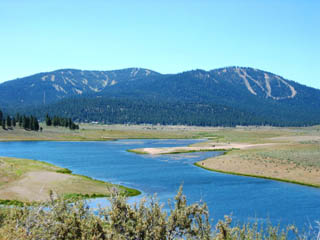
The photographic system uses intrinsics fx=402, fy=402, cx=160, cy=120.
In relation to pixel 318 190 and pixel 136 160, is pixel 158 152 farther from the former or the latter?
pixel 318 190

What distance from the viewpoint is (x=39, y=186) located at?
48.4 m

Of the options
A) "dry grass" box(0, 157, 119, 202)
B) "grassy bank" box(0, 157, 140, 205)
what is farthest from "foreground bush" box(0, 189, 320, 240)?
"dry grass" box(0, 157, 119, 202)

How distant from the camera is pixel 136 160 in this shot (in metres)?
83.4

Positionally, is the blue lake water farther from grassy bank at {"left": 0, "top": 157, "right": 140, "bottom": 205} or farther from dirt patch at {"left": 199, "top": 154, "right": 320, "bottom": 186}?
grassy bank at {"left": 0, "top": 157, "right": 140, "bottom": 205}

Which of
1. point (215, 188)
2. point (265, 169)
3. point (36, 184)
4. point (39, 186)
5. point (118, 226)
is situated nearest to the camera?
point (118, 226)

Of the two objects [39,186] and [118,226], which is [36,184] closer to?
[39,186]

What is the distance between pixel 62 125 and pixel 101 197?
144928mm

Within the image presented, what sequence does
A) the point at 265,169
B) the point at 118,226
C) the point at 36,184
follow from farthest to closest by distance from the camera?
the point at 265,169
the point at 36,184
the point at 118,226

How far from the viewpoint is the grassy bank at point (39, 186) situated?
4354cm

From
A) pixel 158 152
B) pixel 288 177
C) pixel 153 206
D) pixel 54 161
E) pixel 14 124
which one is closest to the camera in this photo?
pixel 153 206

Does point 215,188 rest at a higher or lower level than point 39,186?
lower

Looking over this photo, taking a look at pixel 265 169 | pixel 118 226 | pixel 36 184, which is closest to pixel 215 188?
pixel 265 169

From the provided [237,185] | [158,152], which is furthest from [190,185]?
[158,152]

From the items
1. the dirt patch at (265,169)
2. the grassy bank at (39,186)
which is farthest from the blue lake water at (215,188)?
the grassy bank at (39,186)
